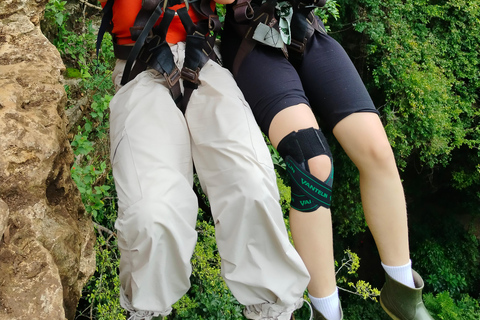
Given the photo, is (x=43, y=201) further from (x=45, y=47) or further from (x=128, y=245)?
(x=45, y=47)

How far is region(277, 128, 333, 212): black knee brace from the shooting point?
166 cm

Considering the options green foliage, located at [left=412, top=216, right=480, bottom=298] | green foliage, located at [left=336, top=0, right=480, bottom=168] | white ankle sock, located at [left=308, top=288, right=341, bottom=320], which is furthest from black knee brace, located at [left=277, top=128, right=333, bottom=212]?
green foliage, located at [left=412, top=216, right=480, bottom=298]

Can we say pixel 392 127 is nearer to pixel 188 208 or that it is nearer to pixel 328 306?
pixel 328 306

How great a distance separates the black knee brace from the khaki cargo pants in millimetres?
123

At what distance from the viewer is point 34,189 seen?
1483mm

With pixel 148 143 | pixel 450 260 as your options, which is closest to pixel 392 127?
pixel 450 260

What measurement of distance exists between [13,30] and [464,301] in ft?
25.4

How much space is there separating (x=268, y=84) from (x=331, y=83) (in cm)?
28

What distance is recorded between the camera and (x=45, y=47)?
1883 mm

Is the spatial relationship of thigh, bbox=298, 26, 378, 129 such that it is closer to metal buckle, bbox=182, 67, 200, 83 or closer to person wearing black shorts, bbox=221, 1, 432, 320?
person wearing black shorts, bbox=221, 1, 432, 320

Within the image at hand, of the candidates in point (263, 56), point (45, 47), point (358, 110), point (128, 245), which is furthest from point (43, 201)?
point (358, 110)

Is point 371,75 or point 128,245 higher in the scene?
point 128,245

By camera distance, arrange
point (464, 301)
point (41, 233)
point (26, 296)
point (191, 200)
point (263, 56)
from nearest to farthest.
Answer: point (26, 296)
point (41, 233)
point (191, 200)
point (263, 56)
point (464, 301)

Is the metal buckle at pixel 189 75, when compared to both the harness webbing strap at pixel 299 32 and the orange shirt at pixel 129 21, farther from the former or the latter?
the harness webbing strap at pixel 299 32
